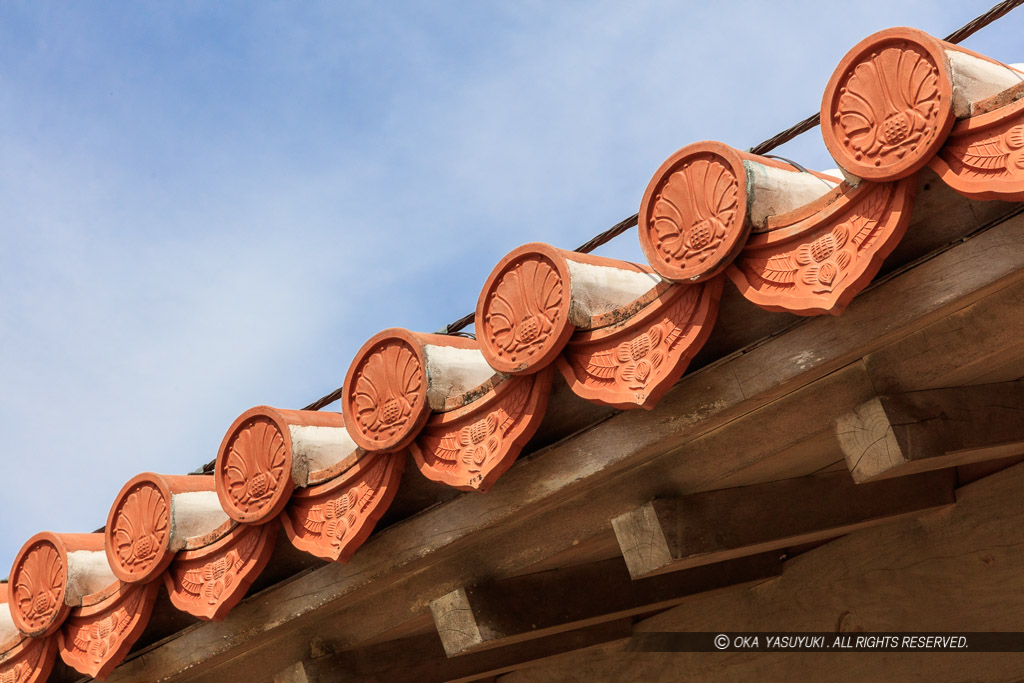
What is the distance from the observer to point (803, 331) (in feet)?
5.82

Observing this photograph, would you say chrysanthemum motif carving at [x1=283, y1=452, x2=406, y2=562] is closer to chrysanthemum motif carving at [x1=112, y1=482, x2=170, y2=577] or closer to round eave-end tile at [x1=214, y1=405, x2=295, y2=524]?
round eave-end tile at [x1=214, y1=405, x2=295, y2=524]

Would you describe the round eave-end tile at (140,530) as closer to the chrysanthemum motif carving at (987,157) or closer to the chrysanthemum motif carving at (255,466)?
the chrysanthemum motif carving at (255,466)

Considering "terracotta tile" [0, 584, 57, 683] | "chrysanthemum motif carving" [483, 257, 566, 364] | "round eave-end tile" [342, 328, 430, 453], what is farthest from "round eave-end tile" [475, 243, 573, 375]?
"terracotta tile" [0, 584, 57, 683]

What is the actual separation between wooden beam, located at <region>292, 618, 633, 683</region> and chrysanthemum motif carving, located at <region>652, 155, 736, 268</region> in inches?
52.4

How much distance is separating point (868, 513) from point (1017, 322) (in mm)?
753

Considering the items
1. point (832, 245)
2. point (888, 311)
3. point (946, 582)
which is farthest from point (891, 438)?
point (946, 582)

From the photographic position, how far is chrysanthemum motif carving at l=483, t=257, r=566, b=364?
186 cm

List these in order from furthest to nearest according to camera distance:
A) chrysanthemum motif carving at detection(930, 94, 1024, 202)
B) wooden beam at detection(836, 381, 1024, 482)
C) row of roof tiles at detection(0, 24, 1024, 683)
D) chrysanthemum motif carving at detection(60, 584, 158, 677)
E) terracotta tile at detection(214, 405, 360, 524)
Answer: chrysanthemum motif carving at detection(60, 584, 158, 677) → terracotta tile at detection(214, 405, 360, 524) → wooden beam at detection(836, 381, 1024, 482) → row of roof tiles at detection(0, 24, 1024, 683) → chrysanthemum motif carving at detection(930, 94, 1024, 202)

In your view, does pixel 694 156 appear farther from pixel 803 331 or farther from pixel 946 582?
pixel 946 582

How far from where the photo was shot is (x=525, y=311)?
75.0 inches

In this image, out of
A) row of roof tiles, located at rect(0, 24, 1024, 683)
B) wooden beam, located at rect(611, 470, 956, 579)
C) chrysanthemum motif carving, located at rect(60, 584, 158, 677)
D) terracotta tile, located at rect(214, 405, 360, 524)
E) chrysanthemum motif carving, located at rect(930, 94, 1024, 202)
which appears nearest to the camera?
chrysanthemum motif carving, located at rect(930, 94, 1024, 202)

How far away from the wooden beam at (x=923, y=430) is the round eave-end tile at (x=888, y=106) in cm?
44

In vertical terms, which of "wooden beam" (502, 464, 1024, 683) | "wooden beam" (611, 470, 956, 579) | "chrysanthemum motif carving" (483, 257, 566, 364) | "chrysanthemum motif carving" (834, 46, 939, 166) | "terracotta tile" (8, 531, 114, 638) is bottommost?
"wooden beam" (502, 464, 1024, 683)

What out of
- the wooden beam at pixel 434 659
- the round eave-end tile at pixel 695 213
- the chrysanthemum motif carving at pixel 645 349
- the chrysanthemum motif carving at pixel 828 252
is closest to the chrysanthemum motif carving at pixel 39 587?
the wooden beam at pixel 434 659
